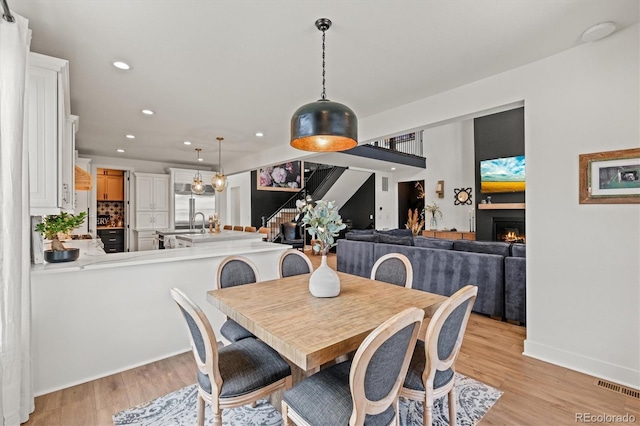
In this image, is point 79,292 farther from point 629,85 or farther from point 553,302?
point 629,85

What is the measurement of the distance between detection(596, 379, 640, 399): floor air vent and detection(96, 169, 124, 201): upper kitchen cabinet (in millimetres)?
9328

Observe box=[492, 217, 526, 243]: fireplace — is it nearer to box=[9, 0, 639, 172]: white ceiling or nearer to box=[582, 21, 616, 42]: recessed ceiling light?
box=[9, 0, 639, 172]: white ceiling

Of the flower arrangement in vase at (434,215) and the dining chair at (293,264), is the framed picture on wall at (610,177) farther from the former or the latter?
the flower arrangement in vase at (434,215)

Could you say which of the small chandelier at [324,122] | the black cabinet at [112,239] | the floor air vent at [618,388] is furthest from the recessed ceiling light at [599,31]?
the black cabinet at [112,239]

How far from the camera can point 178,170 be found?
7.50m

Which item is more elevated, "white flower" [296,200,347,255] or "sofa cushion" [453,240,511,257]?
"white flower" [296,200,347,255]

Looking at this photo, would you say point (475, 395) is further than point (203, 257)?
No

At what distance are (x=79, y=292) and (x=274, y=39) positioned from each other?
8.27ft

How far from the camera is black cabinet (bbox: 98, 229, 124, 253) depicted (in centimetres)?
748

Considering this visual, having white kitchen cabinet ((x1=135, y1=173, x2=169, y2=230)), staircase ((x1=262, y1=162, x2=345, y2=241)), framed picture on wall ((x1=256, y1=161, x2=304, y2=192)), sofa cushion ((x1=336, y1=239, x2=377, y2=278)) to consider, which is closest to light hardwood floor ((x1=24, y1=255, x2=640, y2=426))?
sofa cushion ((x1=336, y1=239, x2=377, y2=278))

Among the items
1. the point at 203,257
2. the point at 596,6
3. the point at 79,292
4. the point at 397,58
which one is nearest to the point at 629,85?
the point at 596,6

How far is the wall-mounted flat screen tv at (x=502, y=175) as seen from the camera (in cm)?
678

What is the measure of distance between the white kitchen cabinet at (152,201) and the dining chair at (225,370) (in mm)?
6526

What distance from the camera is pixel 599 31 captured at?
7.33 ft
